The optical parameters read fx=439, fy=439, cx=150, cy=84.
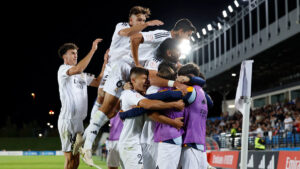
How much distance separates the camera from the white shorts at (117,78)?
6.66 m

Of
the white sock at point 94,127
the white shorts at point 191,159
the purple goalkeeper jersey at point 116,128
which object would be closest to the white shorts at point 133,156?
the white shorts at point 191,159

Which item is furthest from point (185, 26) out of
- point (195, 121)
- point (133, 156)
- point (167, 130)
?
point (133, 156)

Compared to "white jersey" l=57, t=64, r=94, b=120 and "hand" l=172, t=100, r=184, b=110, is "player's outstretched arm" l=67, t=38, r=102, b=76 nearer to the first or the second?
"white jersey" l=57, t=64, r=94, b=120

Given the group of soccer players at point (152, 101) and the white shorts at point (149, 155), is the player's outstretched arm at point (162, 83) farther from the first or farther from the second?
the white shorts at point (149, 155)

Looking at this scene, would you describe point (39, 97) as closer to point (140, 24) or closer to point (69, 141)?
point (69, 141)

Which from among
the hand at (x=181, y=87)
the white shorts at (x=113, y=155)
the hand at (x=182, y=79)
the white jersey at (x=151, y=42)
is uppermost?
the white jersey at (x=151, y=42)

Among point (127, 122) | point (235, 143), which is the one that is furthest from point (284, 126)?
point (127, 122)

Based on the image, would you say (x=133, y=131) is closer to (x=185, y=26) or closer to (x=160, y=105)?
(x=160, y=105)

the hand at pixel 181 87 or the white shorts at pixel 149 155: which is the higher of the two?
the hand at pixel 181 87

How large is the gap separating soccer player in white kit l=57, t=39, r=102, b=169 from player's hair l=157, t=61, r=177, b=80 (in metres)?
1.71

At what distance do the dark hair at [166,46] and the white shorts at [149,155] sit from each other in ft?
4.26

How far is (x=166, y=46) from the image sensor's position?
6.30m

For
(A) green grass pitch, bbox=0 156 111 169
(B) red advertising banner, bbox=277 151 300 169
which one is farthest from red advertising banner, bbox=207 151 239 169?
(A) green grass pitch, bbox=0 156 111 169

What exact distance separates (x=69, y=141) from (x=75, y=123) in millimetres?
319
